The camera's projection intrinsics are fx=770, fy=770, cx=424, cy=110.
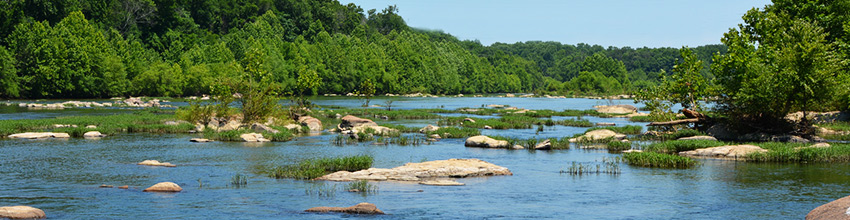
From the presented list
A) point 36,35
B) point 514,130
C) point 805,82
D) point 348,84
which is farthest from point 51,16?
point 805,82

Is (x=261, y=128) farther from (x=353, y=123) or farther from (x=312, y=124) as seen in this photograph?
(x=353, y=123)

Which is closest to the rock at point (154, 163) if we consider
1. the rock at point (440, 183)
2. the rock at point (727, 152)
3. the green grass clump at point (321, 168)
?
the green grass clump at point (321, 168)

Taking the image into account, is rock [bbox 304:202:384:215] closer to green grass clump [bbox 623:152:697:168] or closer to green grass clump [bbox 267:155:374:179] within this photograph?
green grass clump [bbox 267:155:374:179]

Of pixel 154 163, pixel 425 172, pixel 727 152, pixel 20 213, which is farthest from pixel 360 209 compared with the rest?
pixel 727 152

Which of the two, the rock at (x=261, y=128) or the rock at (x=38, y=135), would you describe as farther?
the rock at (x=261, y=128)

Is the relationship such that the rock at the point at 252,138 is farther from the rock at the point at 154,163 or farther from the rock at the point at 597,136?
the rock at the point at 597,136

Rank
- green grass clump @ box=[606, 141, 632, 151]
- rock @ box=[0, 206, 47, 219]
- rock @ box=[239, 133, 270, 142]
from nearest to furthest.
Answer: rock @ box=[0, 206, 47, 219] < green grass clump @ box=[606, 141, 632, 151] < rock @ box=[239, 133, 270, 142]

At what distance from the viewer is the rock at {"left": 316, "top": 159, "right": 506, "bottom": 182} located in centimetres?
2862

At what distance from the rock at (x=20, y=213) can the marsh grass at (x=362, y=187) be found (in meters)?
9.56

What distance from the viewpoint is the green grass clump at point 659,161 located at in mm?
33375

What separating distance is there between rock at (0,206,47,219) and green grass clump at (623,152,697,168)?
24.0 meters

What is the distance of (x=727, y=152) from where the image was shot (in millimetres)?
37156

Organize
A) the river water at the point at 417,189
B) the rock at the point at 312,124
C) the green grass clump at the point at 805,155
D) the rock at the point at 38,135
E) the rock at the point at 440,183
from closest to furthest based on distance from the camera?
the river water at the point at 417,189 → the rock at the point at 440,183 → the green grass clump at the point at 805,155 → the rock at the point at 38,135 → the rock at the point at 312,124

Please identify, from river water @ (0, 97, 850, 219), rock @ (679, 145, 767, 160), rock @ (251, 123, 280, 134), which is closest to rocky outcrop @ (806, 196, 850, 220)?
river water @ (0, 97, 850, 219)
